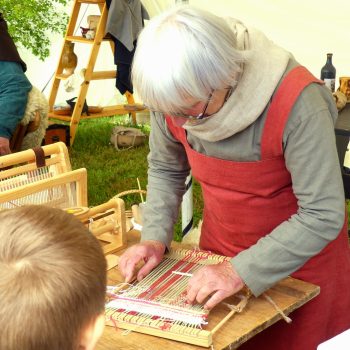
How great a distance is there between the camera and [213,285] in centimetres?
147

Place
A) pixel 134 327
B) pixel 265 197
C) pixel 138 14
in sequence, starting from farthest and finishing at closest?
pixel 138 14 → pixel 265 197 → pixel 134 327

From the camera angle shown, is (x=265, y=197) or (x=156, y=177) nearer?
(x=265, y=197)

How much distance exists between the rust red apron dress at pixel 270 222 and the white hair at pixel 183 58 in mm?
201

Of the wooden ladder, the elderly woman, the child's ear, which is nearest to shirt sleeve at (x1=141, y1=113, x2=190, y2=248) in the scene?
the elderly woman

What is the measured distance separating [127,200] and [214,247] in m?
2.77

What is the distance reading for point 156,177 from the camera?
193cm

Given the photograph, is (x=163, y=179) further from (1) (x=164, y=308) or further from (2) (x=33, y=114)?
(2) (x=33, y=114)

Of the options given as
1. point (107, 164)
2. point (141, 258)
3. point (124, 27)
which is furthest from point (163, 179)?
point (124, 27)

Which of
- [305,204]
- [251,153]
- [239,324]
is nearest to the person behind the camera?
[239,324]

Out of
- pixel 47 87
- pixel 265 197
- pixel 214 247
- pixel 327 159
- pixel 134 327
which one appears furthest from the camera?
pixel 47 87

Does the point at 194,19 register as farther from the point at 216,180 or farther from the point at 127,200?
the point at 127,200

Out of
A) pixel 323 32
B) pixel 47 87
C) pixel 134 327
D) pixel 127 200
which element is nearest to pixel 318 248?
pixel 134 327

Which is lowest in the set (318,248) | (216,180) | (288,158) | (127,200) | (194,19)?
(127,200)

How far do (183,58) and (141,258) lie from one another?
578 millimetres
